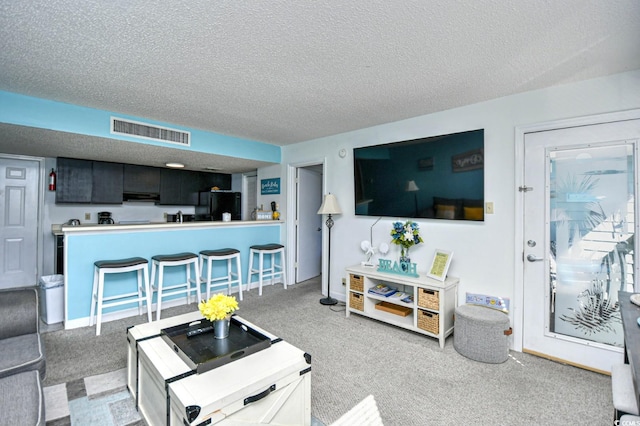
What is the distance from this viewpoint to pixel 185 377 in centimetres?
141

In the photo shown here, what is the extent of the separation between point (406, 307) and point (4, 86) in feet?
13.7

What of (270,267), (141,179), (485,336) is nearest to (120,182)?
(141,179)

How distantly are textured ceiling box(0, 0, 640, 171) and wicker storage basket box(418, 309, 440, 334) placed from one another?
6.60ft

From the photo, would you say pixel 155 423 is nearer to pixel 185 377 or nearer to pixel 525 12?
pixel 185 377

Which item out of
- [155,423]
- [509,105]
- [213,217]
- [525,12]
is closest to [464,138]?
[509,105]

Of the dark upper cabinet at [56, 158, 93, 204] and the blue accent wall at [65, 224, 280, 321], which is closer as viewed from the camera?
the blue accent wall at [65, 224, 280, 321]

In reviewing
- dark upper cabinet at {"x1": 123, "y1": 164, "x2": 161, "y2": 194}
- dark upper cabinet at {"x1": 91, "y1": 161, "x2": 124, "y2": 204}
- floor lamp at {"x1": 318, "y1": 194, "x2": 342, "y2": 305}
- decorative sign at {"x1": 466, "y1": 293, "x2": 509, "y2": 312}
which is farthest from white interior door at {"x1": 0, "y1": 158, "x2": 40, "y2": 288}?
decorative sign at {"x1": 466, "y1": 293, "x2": 509, "y2": 312}

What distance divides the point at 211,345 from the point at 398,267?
6.93 ft

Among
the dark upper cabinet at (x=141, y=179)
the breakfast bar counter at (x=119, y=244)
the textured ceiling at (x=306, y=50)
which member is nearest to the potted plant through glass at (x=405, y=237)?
the textured ceiling at (x=306, y=50)

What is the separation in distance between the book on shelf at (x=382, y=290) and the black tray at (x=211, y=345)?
5.40ft

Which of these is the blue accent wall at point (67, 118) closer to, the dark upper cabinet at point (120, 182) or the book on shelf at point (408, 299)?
the dark upper cabinet at point (120, 182)

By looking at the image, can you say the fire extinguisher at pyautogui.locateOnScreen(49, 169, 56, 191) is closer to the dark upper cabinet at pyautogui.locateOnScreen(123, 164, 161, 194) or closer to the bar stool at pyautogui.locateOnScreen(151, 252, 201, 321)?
the dark upper cabinet at pyautogui.locateOnScreen(123, 164, 161, 194)

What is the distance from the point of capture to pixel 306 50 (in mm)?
1898

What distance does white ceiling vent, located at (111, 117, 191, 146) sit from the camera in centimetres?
315
